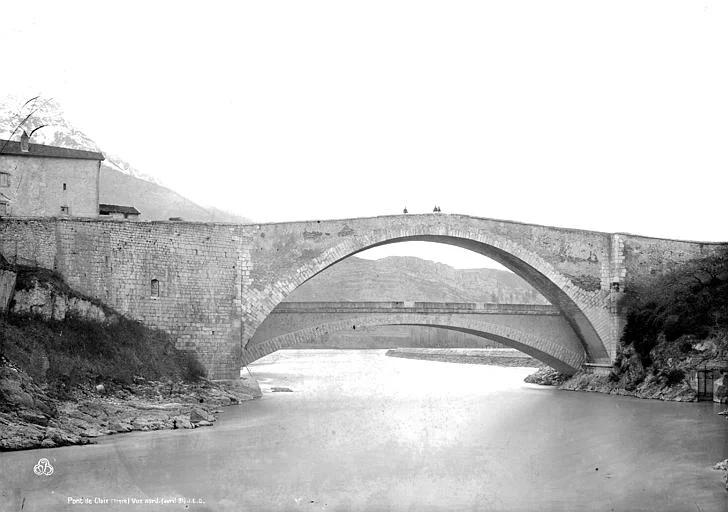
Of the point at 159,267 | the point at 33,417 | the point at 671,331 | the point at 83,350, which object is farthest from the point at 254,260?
the point at 671,331

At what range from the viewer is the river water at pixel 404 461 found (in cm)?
1231

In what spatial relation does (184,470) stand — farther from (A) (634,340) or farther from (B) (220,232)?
(A) (634,340)

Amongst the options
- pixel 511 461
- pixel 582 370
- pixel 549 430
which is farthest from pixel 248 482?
pixel 582 370

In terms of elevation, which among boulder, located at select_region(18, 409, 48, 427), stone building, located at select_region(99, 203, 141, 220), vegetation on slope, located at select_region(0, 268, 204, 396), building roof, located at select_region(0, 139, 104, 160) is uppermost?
building roof, located at select_region(0, 139, 104, 160)

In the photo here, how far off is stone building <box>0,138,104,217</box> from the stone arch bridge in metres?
3.54

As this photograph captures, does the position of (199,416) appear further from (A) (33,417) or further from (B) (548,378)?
(B) (548,378)

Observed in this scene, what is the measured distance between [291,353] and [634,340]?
38.6m

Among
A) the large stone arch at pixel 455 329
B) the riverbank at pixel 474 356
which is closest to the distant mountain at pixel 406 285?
the riverbank at pixel 474 356

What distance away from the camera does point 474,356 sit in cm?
5403

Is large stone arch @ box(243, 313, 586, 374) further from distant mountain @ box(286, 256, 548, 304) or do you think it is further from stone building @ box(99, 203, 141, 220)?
distant mountain @ box(286, 256, 548, 304)

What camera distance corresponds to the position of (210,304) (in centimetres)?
2508

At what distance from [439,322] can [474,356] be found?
82.9ft

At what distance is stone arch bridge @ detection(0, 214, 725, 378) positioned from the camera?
23422mm

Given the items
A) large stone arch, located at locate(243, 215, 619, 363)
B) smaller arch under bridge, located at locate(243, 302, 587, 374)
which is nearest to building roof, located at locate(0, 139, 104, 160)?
large stone arch, located at locate(243, 215, 619, 363)
